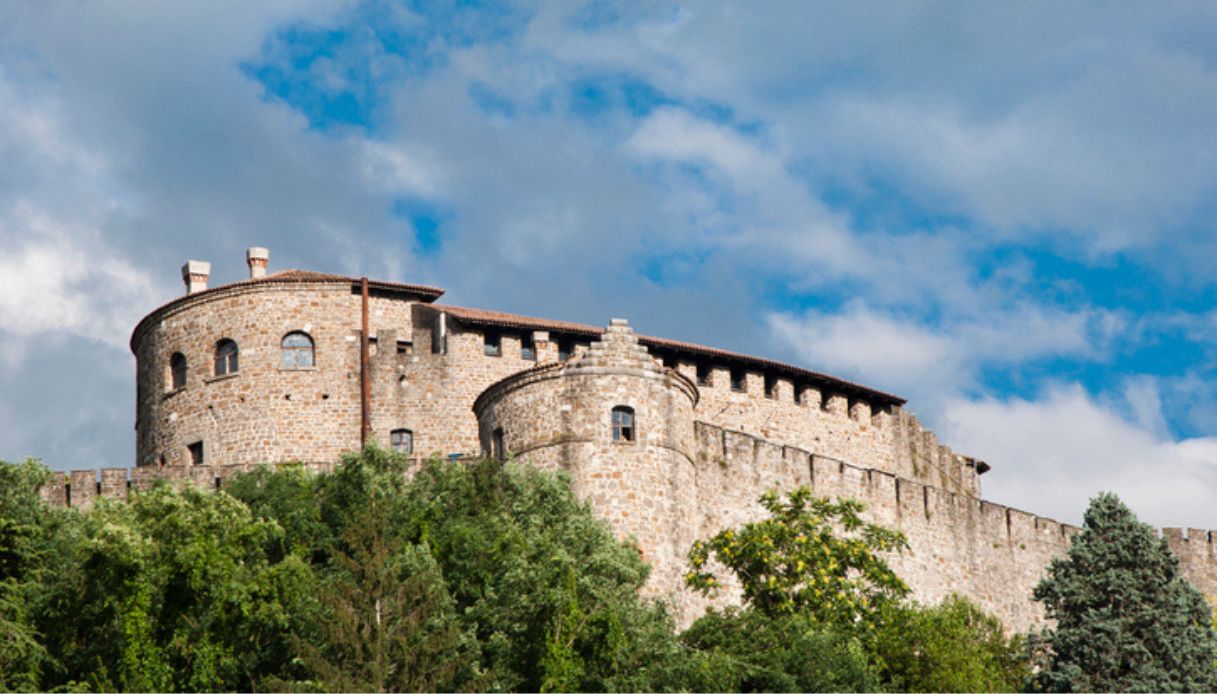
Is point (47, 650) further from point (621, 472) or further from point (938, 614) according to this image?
point (938, 614)

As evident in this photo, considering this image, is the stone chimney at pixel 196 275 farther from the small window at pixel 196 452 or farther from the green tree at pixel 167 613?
the green tree at pixel 167 613

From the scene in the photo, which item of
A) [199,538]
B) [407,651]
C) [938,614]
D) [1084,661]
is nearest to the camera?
[407,651]

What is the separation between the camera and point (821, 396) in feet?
232


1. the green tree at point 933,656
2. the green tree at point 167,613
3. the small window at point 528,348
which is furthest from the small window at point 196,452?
the green tree at point 933,656

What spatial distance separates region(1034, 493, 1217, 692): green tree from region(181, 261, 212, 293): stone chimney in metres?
27.3

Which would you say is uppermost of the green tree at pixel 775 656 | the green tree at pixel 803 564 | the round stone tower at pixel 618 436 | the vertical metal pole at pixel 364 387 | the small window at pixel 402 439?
the vertical metal pole at pixel 364 387

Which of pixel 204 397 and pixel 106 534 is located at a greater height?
pixel 204 397

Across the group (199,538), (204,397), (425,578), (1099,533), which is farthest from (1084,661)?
(204,397)

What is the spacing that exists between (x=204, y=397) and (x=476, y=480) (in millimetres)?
15049

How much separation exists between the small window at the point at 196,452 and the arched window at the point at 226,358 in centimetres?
206

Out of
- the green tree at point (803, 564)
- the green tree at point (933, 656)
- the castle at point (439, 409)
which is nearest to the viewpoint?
the green tree at point (933, 656)

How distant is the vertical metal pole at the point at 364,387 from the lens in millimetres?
63625

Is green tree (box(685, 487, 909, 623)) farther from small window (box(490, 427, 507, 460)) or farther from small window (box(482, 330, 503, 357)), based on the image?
small window (box(482, 330, 503, 357))

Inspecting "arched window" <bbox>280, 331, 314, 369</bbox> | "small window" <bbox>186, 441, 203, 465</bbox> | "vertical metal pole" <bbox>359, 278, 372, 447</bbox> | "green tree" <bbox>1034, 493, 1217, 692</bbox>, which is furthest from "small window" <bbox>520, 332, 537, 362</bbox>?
"green tree" <bbox>1034, 493, 1217, 692</bbox>
